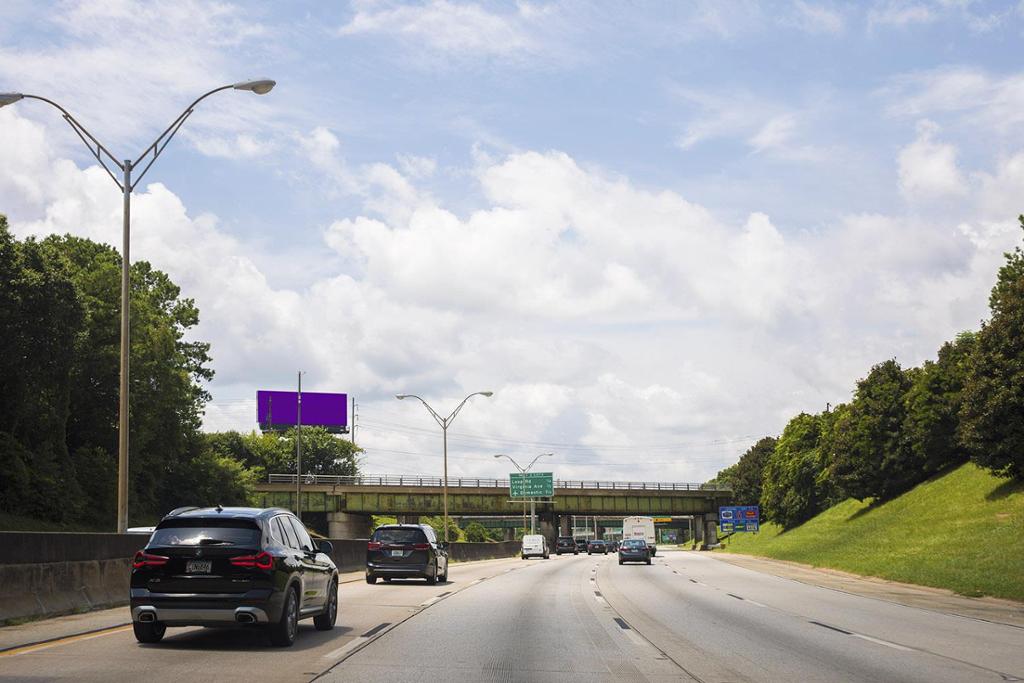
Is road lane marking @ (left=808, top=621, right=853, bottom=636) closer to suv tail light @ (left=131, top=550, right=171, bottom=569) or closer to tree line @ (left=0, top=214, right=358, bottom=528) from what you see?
suv tail light @ (left=131, top=550, right=171, bottom=569)

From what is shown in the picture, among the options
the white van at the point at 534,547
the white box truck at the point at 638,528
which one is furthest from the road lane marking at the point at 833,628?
the white box truck at the point at 638,528

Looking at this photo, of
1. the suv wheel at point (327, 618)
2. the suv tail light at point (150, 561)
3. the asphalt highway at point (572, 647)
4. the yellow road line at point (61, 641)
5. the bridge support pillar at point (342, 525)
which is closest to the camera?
the asphalt highway at point (572, 647)

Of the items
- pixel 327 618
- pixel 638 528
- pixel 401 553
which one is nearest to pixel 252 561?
pixel 327 618

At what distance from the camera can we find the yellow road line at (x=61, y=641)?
43.1 feet

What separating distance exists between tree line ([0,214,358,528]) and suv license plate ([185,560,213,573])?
4628 cm

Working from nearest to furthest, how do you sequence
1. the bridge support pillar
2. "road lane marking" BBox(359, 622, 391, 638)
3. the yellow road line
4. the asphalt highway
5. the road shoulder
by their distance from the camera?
the asphalt highway → the yellow road line → "road lane marking" BBox(359, 622, 391, 638) → the road shoulder → the bridge support pillar

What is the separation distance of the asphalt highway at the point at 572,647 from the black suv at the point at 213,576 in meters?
0.41

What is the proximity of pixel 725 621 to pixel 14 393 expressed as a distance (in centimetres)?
5090

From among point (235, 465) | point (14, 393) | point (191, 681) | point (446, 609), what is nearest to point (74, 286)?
point (14, 393)

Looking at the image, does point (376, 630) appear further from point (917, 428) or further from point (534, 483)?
point (534, 483)

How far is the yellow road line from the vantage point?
1315cm

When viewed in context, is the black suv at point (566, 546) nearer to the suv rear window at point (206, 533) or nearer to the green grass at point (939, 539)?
the green grass at point (939, 539)

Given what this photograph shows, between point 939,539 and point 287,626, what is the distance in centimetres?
3519

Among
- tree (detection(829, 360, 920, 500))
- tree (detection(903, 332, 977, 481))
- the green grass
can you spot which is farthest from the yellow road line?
tree (detection(829, 360, 920, 500))
